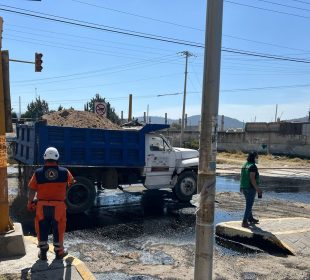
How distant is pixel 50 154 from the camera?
626 centimetres

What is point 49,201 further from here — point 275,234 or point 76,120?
point 76,120

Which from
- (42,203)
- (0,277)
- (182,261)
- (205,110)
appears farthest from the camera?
(182,261)

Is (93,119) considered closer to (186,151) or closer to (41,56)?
(186,151)

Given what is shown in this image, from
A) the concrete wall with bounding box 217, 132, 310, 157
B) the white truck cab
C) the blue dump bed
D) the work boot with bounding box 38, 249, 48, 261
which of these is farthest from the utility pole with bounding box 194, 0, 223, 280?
the concrete wall with bounding box 217, 132, 310, 157

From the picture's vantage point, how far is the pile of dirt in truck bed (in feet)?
40.7

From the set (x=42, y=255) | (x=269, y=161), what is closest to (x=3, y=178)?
(x=42, y=255)

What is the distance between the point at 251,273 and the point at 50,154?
3.52 m

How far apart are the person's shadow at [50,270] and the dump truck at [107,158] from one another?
5164 mm

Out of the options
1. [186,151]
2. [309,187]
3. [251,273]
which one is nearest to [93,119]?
[186,151]

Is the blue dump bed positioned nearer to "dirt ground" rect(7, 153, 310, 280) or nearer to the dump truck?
the dump truck

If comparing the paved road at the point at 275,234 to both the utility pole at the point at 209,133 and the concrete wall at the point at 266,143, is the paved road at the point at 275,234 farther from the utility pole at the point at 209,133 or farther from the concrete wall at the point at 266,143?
the concrete wall at the point at 266,143

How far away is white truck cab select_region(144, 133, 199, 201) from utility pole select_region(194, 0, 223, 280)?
7.90 metres

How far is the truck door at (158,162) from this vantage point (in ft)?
41.8

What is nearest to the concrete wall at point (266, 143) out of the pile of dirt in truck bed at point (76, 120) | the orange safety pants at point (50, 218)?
the pile of dirt in truck bed at point (76, 120)
